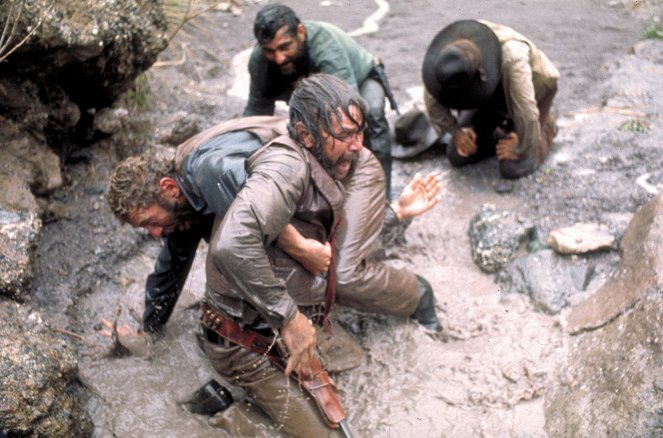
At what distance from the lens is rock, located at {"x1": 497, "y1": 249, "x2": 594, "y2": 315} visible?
4.30 m

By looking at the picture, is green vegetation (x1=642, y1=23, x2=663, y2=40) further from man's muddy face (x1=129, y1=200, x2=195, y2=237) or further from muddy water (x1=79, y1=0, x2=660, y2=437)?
man's muddy face (x1=129, y1=200, x2=195, y2=237)

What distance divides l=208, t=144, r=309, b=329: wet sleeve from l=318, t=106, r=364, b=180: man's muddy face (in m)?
0.20

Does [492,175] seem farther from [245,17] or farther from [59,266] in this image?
[245,17]

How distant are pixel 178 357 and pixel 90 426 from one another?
70cm

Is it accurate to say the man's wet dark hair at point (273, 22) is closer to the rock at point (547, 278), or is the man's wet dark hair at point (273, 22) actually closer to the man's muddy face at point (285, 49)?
the man's muddy face at point (285, 49)

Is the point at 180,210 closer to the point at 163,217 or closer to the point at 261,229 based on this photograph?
the point at 163,217

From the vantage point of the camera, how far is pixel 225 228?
116 inches

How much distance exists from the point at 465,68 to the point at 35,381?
133 inches

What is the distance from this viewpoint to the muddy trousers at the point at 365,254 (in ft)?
12.2

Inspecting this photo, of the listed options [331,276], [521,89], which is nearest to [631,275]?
[331,276]

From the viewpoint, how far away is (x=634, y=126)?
19.2ft

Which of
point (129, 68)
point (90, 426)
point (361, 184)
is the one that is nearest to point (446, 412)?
point (361, 184)

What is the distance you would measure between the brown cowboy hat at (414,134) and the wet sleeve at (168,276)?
2.65m

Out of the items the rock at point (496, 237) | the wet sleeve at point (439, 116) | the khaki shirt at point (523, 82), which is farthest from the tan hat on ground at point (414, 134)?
the rock at point (496, 237)
